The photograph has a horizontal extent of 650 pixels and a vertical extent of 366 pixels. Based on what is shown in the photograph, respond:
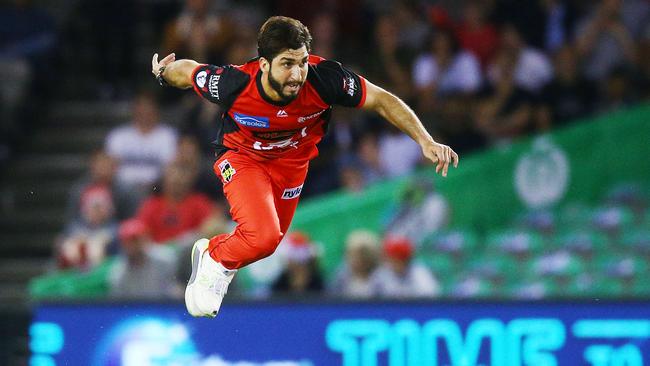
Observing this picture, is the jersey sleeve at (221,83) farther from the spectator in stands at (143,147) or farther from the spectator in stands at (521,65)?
the spectator in stands at (521,65)

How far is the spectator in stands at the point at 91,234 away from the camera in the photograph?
473 inches

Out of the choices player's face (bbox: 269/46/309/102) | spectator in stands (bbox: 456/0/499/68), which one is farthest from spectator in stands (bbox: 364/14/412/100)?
player's face (bbox: 269/46/309/102)

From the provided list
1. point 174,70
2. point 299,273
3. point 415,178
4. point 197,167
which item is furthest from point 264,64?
point 415,178

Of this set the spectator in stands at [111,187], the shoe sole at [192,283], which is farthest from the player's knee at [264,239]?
the spectator in stands at [111,187]

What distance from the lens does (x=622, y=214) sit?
12.4 metres

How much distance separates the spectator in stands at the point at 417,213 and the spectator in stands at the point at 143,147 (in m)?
1.99

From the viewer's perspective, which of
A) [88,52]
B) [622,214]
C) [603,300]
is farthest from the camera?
[88,52]

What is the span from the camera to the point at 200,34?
1306cm

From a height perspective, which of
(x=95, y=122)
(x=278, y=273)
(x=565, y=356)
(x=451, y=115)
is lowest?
(x=565, y=356)

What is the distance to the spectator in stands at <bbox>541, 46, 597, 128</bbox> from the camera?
41.6 feet

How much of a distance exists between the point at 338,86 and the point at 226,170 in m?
0.81

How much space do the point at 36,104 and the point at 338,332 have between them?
19.5 ft

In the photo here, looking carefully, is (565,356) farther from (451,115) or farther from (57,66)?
(57,66)

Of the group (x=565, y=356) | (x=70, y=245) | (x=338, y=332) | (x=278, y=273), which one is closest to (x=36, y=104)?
(x=70, y=245)
